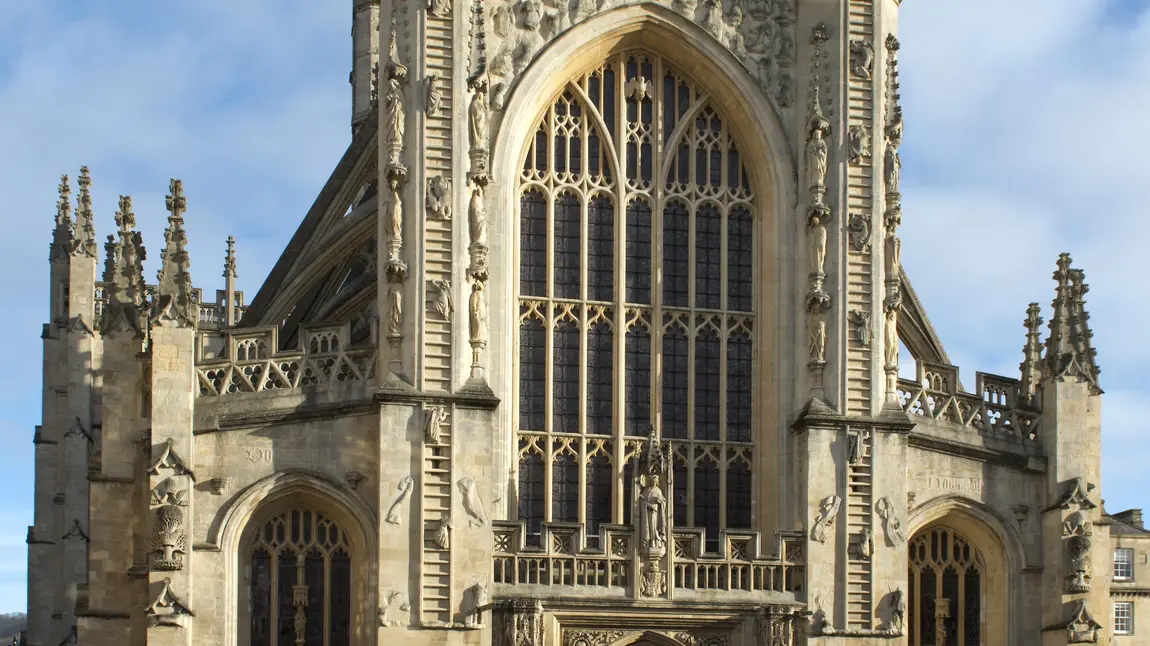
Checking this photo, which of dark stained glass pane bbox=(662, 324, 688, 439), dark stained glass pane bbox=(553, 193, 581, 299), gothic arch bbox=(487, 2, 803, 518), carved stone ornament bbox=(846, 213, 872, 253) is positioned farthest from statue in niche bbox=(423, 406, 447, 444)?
carved stone ornament bbox=(846, 213, 872, 253)

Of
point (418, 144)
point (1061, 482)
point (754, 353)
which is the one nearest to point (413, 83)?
point (418, 144)

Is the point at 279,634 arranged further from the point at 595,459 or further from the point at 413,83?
the point at 413,83

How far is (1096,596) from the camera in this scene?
35781mm

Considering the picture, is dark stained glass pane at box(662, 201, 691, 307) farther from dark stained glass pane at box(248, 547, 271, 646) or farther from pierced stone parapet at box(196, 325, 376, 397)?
dark stained glass pane at box(248, 547, 271, 646)

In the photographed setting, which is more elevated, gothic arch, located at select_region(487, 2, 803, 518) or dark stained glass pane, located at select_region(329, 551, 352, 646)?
gothic arch, located at select_region(487, 2, 803, 518)

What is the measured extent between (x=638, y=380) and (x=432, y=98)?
5.93 metres

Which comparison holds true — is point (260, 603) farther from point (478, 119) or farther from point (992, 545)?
point (992, 545)

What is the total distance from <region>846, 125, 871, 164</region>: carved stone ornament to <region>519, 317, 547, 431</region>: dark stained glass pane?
6.05 meters

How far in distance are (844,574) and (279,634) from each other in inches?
359

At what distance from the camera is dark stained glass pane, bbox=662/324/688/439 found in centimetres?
3588

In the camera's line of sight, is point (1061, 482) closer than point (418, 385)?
No

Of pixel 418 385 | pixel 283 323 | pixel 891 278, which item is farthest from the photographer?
pixel 283 323

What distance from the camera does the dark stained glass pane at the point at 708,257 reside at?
36406mm

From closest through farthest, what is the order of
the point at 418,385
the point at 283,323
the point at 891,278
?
the point at 418,385 → the point at 891,278 → the point at 283,323
